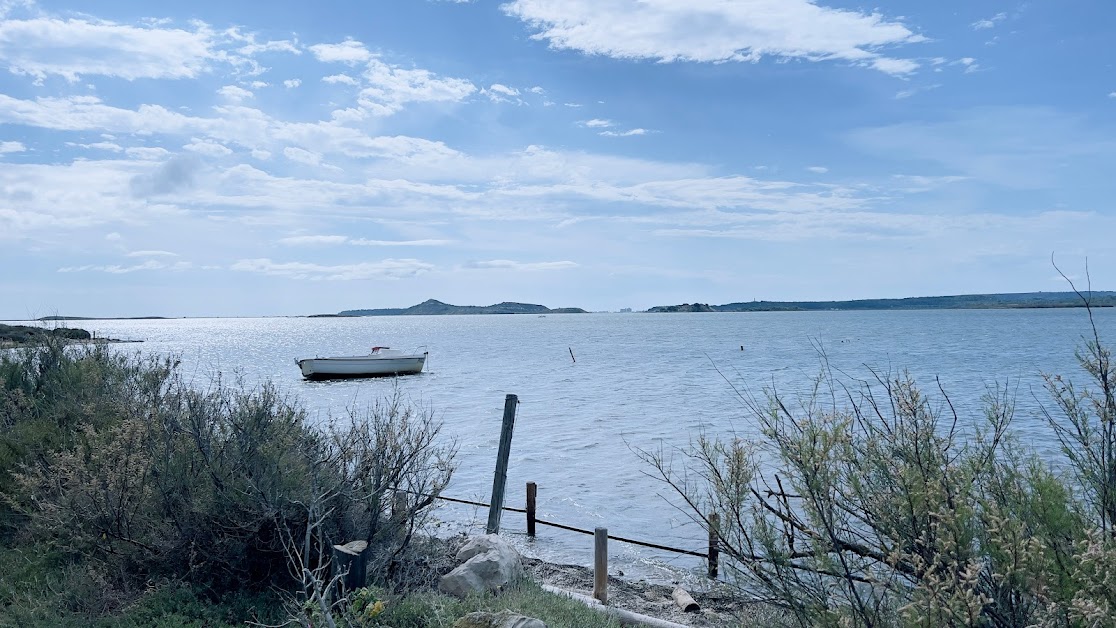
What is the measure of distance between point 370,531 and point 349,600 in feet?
3.41

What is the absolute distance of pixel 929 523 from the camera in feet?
13.1

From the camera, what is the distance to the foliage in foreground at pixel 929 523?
3680 mm

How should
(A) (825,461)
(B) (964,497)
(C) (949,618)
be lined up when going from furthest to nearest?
(A) (825,461), (B) (964,497), (C) (949,618)

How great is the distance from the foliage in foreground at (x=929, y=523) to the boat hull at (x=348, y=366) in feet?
131

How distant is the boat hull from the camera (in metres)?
44.3

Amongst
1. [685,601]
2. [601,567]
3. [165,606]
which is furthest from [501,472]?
[165,606]

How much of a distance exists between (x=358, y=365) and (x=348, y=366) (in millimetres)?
572

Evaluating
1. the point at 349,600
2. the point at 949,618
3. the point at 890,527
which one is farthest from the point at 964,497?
the point at 349,600

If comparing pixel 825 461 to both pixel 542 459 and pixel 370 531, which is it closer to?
pixel 370 531

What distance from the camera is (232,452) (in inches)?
283

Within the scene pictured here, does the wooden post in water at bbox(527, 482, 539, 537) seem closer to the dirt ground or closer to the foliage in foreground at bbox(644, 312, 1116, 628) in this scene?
the dirt ground

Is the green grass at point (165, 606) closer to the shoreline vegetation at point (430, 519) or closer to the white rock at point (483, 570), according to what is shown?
the shoreline vegetation at point (430, 519)

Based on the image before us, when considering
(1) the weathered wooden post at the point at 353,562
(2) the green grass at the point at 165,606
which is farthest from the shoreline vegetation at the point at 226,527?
(1) the weathered wooden post at the point at 353,562

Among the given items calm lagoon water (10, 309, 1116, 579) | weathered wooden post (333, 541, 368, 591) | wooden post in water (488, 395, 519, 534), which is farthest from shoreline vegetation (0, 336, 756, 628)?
wooden post in water (488, 395, 519, 534)
